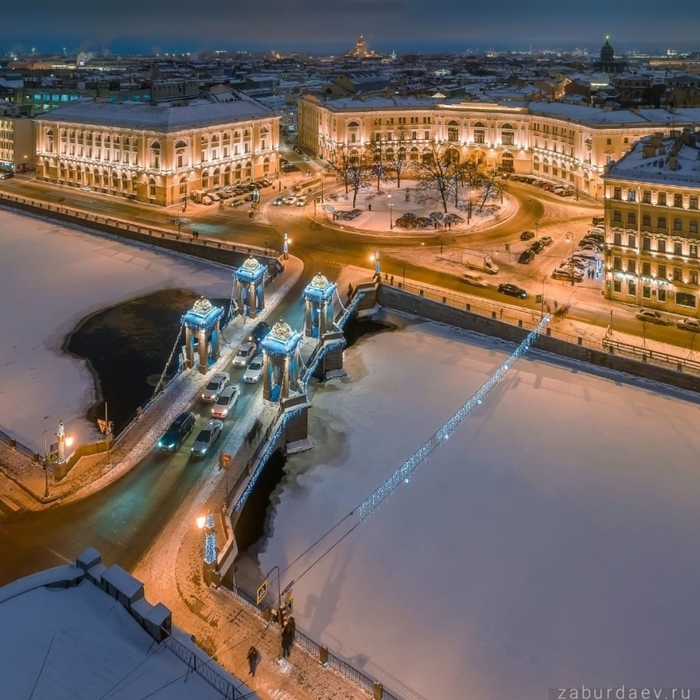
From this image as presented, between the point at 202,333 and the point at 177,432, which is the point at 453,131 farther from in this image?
the point at 177,432

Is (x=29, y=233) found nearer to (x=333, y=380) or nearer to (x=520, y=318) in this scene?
(x=333, y=380)

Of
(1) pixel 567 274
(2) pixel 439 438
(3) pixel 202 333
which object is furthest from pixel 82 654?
(1) pixel 567 274

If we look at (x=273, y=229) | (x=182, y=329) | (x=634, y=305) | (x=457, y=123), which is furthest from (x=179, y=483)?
(x=457, y=123)

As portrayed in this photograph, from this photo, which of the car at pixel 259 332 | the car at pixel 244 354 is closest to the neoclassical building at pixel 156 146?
the car at pixel 259 332

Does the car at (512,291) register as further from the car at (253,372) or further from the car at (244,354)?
the car at (253,372)

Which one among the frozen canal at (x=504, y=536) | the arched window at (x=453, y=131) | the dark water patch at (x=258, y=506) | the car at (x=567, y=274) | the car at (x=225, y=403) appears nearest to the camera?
the frozen canal at (x=504, y=536)

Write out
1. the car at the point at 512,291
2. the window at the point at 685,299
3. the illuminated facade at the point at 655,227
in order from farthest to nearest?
the car at the point at 512,291 → the window at the point at 685,299 → the illuminated facade at the point at 655,227

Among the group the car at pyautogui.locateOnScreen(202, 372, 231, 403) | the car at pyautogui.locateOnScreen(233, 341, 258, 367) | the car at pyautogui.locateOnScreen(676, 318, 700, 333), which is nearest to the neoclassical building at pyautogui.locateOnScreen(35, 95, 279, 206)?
the car at pyautogui.locateOnScreen(233, 341, 258, 367)

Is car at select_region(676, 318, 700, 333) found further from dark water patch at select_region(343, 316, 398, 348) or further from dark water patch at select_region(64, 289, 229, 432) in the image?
dark water patch at select_region(64, 289, 229, 432)
